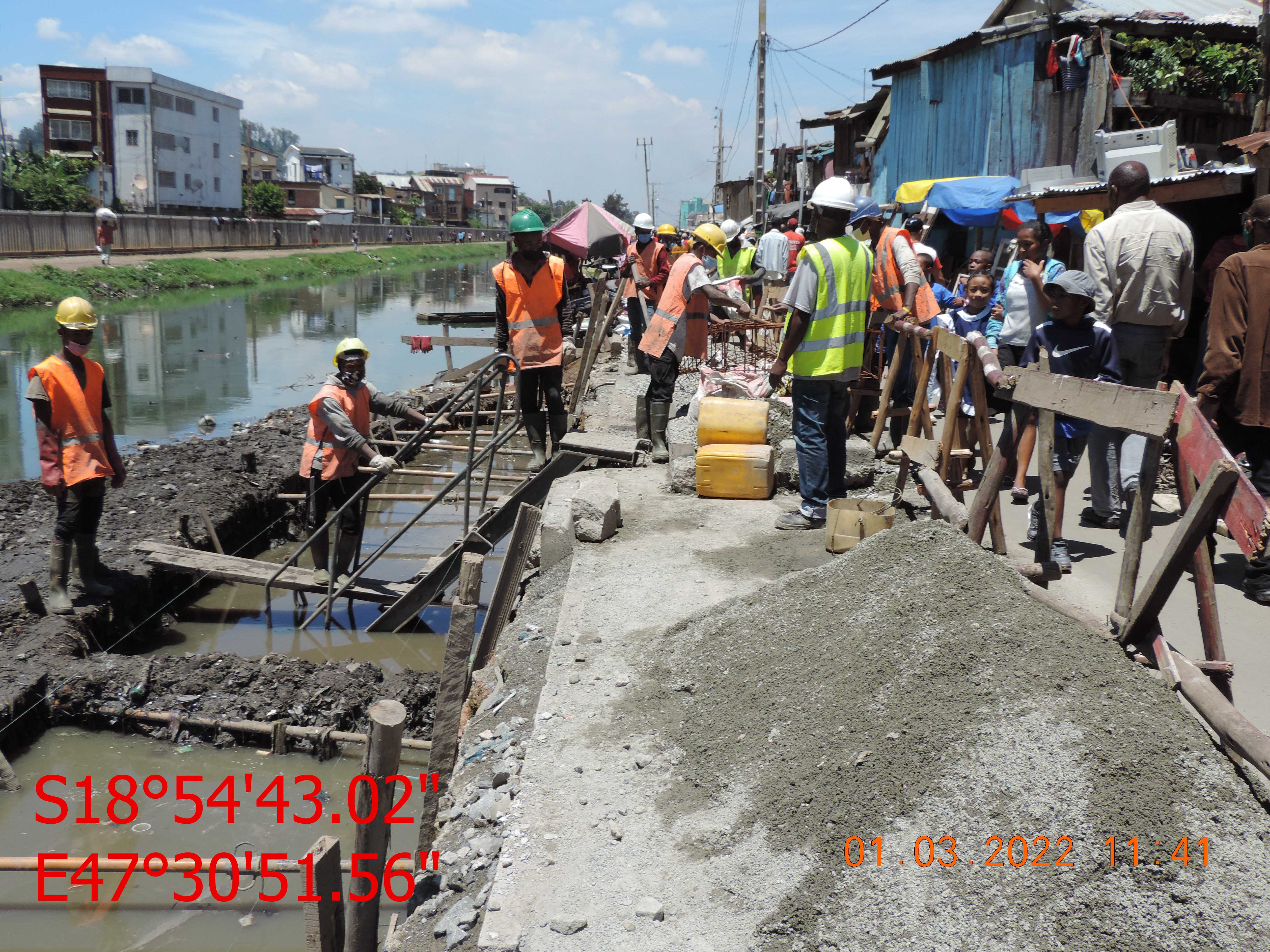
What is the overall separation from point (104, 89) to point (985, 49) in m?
59.1

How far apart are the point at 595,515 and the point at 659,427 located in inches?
90.0

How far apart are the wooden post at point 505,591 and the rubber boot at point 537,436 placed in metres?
2.51

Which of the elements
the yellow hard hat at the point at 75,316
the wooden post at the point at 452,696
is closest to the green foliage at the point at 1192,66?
the wooden post at the point at 452,696

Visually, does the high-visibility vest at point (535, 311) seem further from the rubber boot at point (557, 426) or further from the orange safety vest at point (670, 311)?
the orange safety vest at point (670, 311)

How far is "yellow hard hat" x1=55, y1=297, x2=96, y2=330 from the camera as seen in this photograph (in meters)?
6.16

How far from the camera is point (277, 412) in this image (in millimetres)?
14930

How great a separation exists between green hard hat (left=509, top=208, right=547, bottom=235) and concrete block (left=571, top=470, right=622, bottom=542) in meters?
2.20

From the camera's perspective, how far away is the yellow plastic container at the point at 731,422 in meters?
6.78

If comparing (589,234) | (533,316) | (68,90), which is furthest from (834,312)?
(68,90)

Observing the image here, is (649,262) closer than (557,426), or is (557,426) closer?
(557,426)

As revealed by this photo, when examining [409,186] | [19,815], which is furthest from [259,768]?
[409,186]

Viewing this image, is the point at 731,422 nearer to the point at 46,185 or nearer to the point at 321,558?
the point at 321,558

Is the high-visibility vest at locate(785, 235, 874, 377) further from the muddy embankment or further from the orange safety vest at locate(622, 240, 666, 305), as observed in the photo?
the orange safety vest at locate(622, 240, 666, 305)

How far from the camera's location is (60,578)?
259 inches
